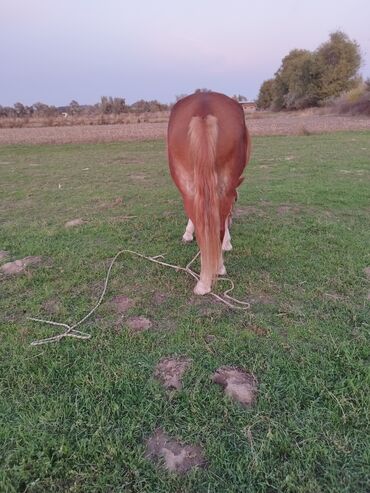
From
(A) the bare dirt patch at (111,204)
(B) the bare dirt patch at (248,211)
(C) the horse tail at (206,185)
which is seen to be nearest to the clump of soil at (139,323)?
(C) the horse tail at (206,185)

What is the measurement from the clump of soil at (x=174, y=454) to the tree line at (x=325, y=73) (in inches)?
1906

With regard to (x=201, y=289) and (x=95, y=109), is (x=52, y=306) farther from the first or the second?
(x=95, y=109)

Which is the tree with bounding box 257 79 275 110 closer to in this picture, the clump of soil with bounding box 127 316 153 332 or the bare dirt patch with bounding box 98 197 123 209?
the bare dirt patch with bounding box 98 197 123 209

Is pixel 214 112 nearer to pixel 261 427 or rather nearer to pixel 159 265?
pixel 159 265

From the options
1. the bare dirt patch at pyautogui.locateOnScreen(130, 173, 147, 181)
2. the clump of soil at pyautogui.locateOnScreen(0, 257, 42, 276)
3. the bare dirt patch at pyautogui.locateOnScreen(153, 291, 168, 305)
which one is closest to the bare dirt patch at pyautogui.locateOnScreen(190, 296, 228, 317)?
the bare dirt patch at pyautogui.locateOnScreen(153, 291, 168, 305)

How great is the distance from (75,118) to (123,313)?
36911mm

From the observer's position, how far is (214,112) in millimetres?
2975

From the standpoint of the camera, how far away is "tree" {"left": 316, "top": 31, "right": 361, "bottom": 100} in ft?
149

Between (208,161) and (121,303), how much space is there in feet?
4.67

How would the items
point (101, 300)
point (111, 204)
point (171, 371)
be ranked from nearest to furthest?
point (171, 371) < point (101, 300) < point (111, 204)

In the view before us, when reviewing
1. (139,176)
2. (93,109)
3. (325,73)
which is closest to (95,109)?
(93,109)

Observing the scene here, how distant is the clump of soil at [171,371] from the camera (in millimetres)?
2246

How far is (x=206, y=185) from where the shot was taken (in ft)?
9.59

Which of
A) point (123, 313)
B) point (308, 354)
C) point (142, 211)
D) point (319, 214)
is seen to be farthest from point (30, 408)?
point (319, 214)
